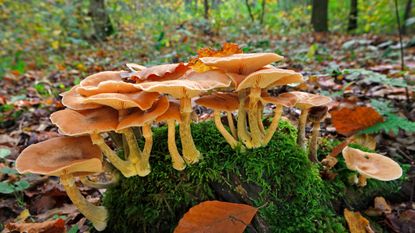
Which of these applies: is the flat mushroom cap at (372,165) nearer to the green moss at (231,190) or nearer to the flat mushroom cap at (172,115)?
the green moss at (231,190)

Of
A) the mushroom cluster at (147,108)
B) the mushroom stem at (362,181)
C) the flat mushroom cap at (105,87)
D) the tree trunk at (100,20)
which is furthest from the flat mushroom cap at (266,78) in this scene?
the tree trunk at (100,20)

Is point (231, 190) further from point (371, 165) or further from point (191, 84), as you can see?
point (371, 165)

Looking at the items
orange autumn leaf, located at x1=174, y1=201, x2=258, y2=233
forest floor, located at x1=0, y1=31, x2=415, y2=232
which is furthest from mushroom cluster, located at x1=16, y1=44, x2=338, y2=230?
forest floor, located at x1=0, y1=31, x2=415, y2=232

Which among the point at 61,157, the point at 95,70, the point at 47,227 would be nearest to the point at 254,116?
the point at 61,157

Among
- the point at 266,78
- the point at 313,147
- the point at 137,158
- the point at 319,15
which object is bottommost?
the point at 313,147

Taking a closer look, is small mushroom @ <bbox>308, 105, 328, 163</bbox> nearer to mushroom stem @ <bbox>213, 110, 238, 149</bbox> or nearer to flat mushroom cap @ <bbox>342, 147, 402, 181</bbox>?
flat mushroom cap @ <bbox>342, 147, 402, 181</bbox>

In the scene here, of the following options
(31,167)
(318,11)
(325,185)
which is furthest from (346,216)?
(318,11)
